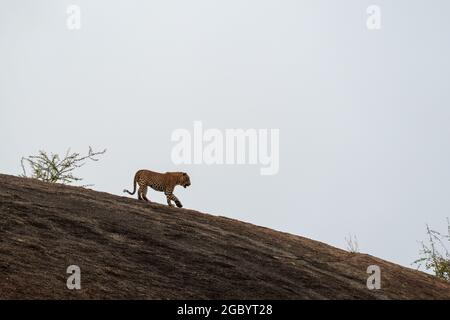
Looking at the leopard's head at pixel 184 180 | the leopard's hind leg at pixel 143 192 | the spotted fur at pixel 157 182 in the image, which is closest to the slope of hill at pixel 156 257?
the leopard's hind leg at pixel 143 192

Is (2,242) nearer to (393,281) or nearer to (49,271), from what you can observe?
(49,271)

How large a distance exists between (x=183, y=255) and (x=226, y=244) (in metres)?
2.00

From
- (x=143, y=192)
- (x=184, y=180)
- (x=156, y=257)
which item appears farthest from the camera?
(x=184, y=180)

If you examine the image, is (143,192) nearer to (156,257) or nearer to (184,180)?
(184,180)

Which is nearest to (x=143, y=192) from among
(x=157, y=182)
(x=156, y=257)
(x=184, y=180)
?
(x=157, y=182)

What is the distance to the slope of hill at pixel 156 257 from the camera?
43.7 ft

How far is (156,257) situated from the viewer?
1538 cm

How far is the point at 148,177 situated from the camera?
2333 cm

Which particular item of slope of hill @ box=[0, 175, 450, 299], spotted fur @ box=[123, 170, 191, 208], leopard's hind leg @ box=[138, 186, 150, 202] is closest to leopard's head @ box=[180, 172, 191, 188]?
spotted fur @ box=[123, 170, 191, 208]

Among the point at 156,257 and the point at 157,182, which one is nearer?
the point at 156,257

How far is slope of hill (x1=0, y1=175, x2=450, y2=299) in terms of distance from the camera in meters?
13.3

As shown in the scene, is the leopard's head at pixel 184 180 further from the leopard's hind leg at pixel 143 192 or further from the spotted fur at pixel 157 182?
the leopard's hind leg at pixel 143 192

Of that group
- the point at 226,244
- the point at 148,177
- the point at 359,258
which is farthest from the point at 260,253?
the point at 148,177
